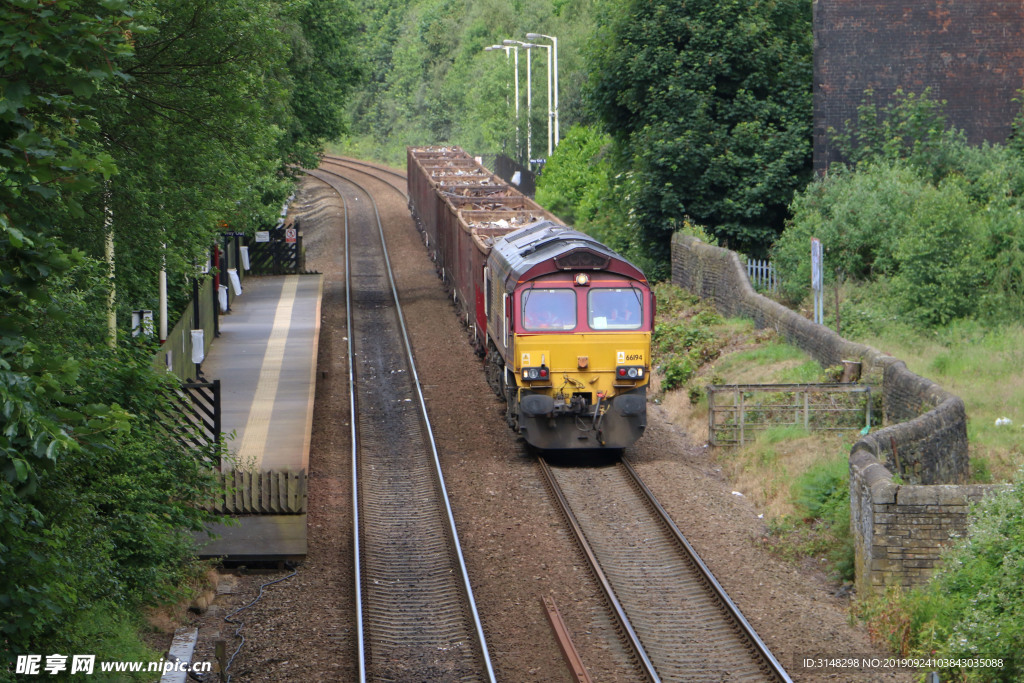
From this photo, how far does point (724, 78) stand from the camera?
29188 millimetres

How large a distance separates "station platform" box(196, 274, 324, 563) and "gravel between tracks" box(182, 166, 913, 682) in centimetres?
38

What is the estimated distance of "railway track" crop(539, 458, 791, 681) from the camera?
415 inches

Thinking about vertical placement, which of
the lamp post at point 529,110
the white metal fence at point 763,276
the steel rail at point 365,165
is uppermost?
the lamp post at point 529,110

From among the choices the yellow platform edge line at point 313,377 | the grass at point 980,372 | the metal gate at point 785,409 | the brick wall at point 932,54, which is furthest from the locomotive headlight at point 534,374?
the brick wall at point 932,54

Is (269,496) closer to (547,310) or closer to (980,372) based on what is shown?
(547,310)

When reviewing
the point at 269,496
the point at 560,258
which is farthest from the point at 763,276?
the point at 269,496

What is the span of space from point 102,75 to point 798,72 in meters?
25.0

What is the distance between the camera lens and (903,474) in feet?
A: 44.3

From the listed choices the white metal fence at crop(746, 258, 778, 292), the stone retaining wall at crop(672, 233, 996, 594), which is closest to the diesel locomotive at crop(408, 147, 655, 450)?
the stone retaining wall at crop(672, 233, 996, 594)

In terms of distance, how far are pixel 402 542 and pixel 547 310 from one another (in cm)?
450

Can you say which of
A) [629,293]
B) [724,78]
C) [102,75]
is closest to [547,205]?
[724,78]

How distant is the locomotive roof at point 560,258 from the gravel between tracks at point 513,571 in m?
2.93

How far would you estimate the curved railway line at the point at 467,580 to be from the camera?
10.7 metres

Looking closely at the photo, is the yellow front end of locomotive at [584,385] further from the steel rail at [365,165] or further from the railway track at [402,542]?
the steel rail at [365,165]
